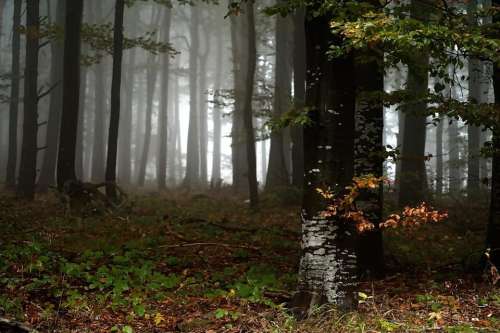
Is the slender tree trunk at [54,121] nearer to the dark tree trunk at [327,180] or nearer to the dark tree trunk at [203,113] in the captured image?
the dark tree trunk at [203,113]

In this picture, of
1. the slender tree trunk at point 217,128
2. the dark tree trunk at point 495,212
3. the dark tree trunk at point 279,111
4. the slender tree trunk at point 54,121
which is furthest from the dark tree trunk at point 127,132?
the dark tree trunk at point 495,212

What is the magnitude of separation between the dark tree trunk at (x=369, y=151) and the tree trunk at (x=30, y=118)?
433 inches

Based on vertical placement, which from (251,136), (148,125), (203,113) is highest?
(203,113)

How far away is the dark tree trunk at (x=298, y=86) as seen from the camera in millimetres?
15516

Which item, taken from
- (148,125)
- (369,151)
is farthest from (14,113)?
(369,151)

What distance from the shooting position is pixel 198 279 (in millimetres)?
7285

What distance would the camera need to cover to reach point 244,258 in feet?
28.2

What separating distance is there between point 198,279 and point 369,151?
318 cm

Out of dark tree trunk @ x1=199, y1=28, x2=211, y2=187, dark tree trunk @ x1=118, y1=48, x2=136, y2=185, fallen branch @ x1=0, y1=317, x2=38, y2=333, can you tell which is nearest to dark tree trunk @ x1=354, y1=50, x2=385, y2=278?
fallen branch @ x1=0, y1=317, x2=38, y2=333

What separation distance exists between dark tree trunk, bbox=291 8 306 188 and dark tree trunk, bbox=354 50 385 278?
303 inches

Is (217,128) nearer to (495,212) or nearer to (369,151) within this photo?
(369,151)

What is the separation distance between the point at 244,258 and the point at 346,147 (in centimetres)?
382

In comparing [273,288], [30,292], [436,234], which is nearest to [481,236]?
[436,234]

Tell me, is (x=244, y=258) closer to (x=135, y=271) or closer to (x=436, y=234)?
(x=135, y=271)
